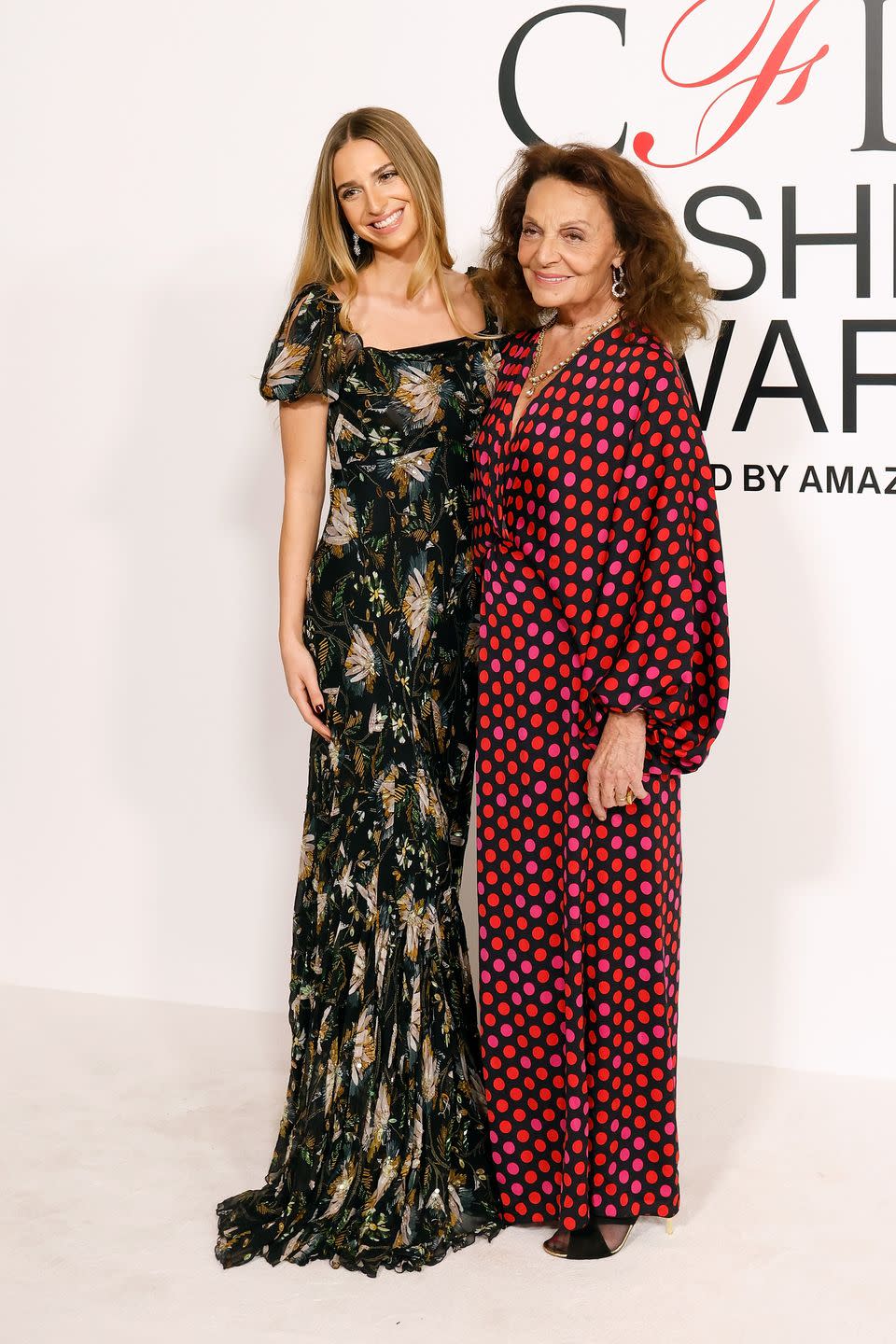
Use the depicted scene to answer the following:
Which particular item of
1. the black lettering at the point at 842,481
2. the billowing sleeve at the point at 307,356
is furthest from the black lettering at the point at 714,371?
the billowing sleeve at the point at 307,356

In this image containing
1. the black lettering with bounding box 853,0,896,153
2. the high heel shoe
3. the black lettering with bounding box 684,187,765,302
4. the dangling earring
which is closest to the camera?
the dangling earring

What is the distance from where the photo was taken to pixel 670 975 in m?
2.43

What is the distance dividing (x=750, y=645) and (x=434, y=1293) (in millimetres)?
1428

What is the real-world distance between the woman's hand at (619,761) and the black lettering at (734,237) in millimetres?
1110

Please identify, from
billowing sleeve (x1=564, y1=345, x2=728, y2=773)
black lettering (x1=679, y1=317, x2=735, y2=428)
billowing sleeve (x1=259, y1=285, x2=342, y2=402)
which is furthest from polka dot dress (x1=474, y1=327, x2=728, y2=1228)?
black lettering (x1=679, y1=317, x2=735, y2=428)

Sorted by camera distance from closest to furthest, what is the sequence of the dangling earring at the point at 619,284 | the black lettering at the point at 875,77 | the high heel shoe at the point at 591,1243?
the dangling earring at the point at 619,284, the high heel shoe at the point at 591,1243, the black lettering at the point at 875,77

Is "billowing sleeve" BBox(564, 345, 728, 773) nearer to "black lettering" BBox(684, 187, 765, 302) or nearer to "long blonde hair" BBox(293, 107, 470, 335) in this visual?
"long blonde hair" BBox(293, 107, 470, 335)

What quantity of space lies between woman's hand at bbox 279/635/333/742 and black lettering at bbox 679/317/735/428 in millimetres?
1024

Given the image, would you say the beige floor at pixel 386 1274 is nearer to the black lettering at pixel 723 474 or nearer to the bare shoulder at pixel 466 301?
the black lettering at pixel 723 474

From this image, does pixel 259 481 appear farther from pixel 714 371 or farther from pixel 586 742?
pixel 586 742

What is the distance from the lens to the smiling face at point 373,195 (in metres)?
2.31

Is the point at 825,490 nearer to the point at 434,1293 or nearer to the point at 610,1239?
the point at 610,1239

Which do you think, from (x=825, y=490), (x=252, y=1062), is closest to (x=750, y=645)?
(x=825, y=490)

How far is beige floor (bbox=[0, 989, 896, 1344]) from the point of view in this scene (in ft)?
7.28
